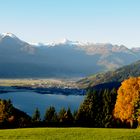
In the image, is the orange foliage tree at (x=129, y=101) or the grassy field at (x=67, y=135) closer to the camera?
the grassy field at (x=67, y=135)

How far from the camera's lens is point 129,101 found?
111m

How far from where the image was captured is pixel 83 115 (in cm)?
13438

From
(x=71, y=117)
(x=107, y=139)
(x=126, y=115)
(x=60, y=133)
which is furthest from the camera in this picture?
(x=71, y=117)

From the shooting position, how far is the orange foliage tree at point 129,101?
110 meters

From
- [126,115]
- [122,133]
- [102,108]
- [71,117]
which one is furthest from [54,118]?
[122,133]

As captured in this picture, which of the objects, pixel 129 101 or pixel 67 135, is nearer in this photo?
pixel 67 135

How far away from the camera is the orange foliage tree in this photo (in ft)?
361

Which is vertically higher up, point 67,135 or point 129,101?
point 129,101

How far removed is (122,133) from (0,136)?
15.9 m

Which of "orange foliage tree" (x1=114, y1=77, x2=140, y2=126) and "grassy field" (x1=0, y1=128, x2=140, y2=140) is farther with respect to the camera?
"orange foliage tree" (x1=114, y1=77, x2=140, y2=126)

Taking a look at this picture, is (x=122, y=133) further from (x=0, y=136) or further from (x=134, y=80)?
(x=134, y=80)

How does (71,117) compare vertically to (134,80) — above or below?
below

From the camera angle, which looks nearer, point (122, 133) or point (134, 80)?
point (122, 133)

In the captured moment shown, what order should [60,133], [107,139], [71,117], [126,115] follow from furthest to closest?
1. [71,117]
2. [126,115]
3. [60,133]
4. [107,139]
